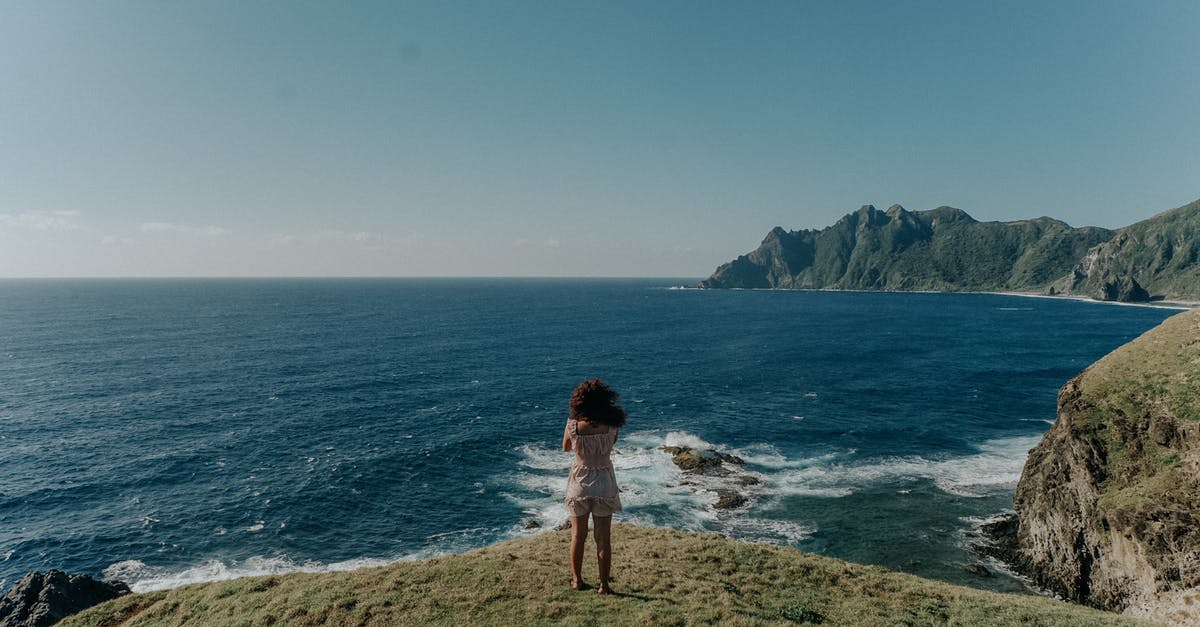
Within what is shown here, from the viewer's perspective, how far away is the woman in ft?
40.7

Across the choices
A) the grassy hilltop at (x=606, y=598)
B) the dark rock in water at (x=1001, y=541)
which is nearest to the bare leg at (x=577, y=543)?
the grassy hilltop at (x=606, y=598)

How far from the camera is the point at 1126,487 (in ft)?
98.2

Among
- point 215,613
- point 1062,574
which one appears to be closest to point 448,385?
point 215,613

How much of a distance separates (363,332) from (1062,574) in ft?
456

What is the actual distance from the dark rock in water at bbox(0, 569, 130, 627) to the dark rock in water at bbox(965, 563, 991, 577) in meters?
49.0

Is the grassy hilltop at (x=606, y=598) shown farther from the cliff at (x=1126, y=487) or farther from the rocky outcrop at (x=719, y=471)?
the rocky outcrop at (x=719, y=471)

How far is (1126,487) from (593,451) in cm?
3543

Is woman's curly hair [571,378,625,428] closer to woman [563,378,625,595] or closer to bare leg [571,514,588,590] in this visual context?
woman [563,378,625,595]

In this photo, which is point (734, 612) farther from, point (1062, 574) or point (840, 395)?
point (840, 395)

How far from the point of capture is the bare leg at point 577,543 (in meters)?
13.0

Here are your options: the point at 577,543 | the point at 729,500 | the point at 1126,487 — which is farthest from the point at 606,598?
the point at 1126,487

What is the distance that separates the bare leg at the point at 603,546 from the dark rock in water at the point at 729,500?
103 ft

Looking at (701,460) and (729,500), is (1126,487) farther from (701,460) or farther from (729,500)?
(701,460)

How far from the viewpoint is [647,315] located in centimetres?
19750
